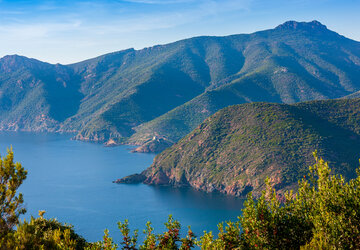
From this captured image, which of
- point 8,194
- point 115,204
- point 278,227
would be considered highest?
point 8,194

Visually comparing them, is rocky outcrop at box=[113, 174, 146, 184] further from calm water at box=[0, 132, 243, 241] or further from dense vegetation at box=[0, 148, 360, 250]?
dense vegetation at box=[0, 148, 360, 250]

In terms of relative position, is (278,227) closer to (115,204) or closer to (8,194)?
(8,194)

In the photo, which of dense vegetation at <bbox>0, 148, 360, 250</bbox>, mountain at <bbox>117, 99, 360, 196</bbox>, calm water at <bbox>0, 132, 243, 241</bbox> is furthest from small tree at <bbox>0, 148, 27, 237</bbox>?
mountain at <bbox>117, 99, 360, 196</bbox>

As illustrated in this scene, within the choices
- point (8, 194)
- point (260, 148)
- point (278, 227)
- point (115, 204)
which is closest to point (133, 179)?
point (115, 204)

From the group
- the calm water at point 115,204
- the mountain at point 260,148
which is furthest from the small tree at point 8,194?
the mountain at point 260,148

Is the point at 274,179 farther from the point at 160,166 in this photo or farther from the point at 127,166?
the point at 127,166

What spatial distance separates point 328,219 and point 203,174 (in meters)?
124

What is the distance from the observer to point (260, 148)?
141 meters

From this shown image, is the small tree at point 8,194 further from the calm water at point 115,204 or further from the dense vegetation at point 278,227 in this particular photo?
the calm water at point 115,204

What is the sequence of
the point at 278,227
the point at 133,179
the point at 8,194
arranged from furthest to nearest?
1. the point at 133,179
2. the point at 278,227
3. the point at 8,194

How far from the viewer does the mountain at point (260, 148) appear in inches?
5030

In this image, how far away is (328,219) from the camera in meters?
25.4

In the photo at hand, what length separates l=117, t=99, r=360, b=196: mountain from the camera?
12775 cm

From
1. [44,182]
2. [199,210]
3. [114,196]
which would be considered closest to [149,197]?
[114,196]
